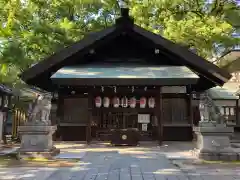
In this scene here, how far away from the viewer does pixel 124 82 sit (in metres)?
10.6

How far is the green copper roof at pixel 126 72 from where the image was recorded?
35.1 ft

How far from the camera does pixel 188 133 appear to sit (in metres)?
14.6

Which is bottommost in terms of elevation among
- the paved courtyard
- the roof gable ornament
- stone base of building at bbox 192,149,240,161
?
the paved courtyard

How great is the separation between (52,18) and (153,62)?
11.1m

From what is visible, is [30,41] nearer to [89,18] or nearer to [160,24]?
[89,18]

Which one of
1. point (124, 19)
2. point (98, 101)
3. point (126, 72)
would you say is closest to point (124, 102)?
point (98, 101)

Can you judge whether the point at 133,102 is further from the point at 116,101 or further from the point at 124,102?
the point at 116,101

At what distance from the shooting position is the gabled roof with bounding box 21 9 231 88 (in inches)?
430

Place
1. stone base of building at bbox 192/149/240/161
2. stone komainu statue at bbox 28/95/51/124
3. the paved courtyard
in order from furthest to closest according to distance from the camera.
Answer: stone komainu statue at bbox 28/95/51/124, stone base of building at bbox 192/149/240/161, the paved courtyard

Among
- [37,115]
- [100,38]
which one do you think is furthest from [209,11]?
[37,115]

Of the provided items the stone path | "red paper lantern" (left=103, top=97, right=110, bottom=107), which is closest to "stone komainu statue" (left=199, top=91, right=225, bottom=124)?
the stone path

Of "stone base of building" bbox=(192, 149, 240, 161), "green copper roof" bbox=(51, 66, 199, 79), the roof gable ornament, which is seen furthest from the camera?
the roof gable ornament

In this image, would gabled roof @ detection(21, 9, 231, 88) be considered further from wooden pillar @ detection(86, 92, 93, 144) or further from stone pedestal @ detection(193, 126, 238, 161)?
stone pedestal @ detection(193, 126, 238, 161)

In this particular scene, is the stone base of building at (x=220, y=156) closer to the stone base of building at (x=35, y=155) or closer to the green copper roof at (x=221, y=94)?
the stone base of building at (x=35, y=155)
